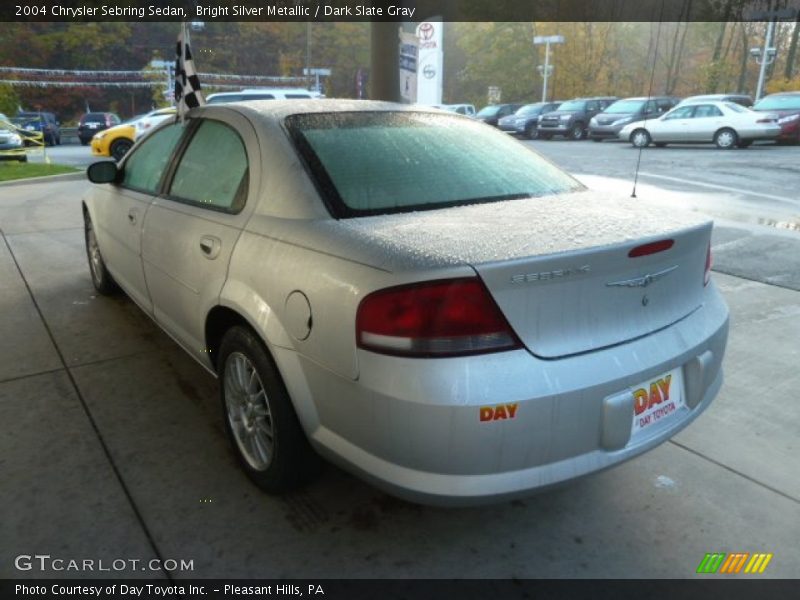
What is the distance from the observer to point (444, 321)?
5.85 ft

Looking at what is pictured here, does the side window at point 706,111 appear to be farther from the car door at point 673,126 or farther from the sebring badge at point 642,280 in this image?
the sebring badge at point 642,280

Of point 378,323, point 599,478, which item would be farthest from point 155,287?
point 599,478

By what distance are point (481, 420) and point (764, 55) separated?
761 inches

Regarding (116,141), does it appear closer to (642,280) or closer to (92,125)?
(92,125)

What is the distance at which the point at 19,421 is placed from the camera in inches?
120

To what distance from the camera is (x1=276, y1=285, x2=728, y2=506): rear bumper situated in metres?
1.75

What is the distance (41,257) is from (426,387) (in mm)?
5922

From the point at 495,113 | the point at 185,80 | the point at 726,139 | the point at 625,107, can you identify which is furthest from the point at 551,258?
the point at 495,113

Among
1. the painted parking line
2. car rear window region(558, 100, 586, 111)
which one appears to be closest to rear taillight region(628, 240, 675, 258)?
the painted parking line

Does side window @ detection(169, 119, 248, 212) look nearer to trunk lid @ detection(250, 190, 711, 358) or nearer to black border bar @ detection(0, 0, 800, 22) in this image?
trunk lid @ detection(250, 190, 711, 358)

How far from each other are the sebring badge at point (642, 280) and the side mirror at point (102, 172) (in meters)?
3.20

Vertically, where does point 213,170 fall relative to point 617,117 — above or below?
above

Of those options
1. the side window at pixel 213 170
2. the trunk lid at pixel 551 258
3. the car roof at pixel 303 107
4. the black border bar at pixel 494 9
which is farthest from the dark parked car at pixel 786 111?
the side window at pixel 213 170

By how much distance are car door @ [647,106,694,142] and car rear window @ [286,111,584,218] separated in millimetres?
17513
